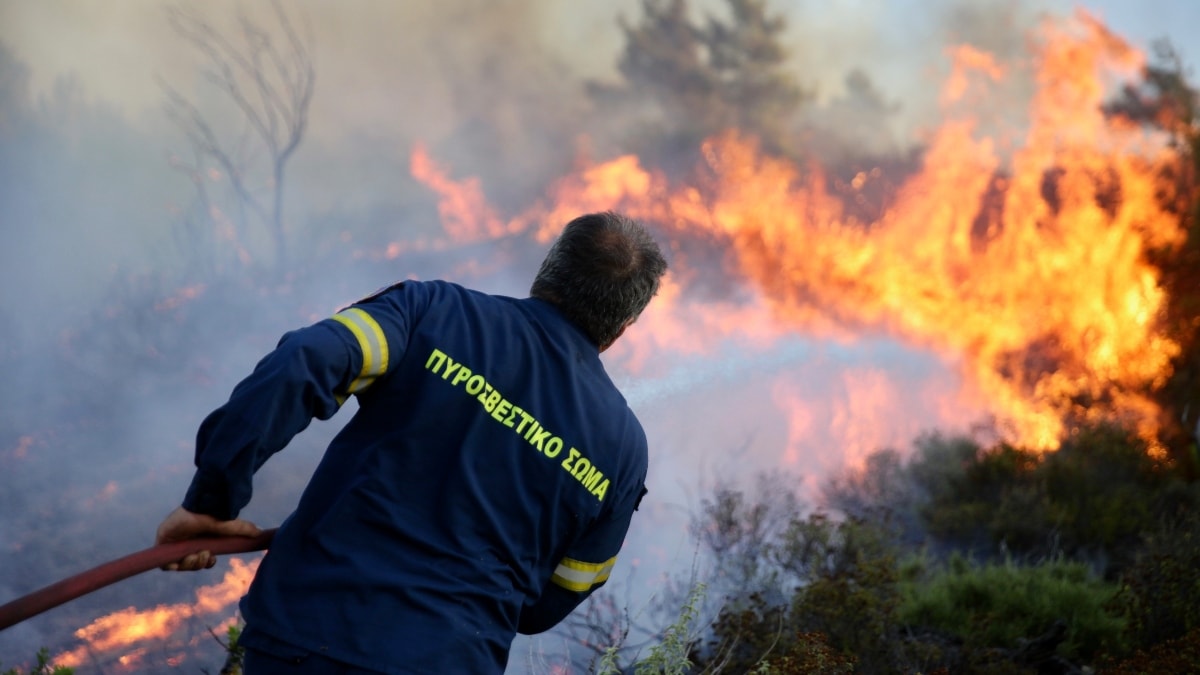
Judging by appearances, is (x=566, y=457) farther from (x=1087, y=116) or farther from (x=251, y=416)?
(x=1087, y=116)

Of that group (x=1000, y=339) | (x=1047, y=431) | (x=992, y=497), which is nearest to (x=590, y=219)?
(x=992, y=497)

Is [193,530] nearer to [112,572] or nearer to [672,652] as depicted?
[112,572]

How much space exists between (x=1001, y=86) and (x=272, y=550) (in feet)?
36.6

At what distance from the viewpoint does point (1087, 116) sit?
36.2ft

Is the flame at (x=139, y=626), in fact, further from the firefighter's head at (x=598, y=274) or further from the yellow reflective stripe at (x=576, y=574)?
the firefighter's head at (x=598, y=274)

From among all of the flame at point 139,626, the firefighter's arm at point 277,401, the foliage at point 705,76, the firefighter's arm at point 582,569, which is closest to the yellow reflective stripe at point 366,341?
the firefighter's arm at point 277,401

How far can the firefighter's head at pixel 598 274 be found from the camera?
2.38 metres

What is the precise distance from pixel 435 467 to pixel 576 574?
537mm

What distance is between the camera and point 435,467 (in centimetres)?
208

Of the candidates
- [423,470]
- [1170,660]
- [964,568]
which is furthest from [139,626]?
[964,568]

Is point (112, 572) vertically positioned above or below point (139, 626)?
below

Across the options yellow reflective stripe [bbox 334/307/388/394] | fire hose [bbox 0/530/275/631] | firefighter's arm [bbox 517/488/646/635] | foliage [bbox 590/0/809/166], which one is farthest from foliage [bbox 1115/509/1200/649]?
foliage [bbox 590/0/809/166]

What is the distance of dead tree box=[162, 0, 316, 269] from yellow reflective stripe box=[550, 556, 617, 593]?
291 inches

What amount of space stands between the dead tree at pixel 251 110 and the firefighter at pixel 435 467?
24.3ft
